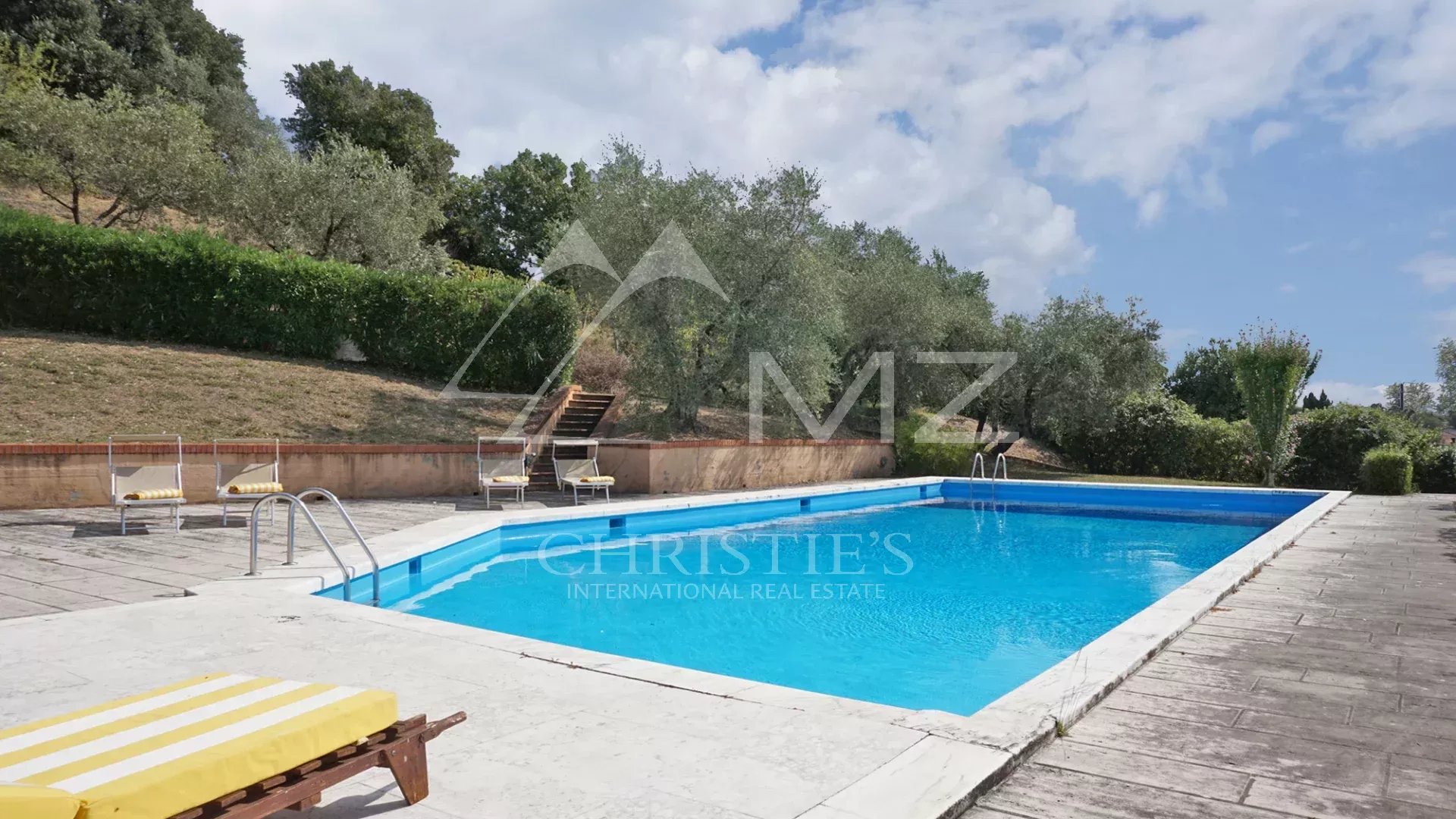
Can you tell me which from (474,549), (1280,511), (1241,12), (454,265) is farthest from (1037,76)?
(454,265)

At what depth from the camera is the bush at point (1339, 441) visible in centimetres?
1912

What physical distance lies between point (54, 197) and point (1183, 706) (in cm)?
2475

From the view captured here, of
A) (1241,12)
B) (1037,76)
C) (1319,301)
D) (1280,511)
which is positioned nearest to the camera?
(1241,12)

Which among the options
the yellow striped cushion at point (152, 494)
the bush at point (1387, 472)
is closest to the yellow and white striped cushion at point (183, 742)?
the yellow striped cushion at point (152, 494)

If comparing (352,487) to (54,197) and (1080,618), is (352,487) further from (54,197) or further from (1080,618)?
(54,197)

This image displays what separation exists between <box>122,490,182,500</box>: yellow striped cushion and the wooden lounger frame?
7.61m

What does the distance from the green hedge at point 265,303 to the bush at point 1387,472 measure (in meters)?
16.3

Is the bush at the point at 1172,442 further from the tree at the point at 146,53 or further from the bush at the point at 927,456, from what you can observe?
the tree at the point at 146,53

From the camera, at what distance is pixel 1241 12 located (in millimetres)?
11312

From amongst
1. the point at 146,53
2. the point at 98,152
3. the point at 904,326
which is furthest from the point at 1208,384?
the point at 146,53

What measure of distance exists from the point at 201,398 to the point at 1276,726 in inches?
564

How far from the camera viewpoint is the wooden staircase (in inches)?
583

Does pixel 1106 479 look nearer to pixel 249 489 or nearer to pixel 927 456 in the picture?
pixel 927 456

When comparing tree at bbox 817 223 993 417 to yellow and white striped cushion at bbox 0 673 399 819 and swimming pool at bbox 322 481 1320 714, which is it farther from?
yellow and white striped cushion at bbox 0 673 399 819
